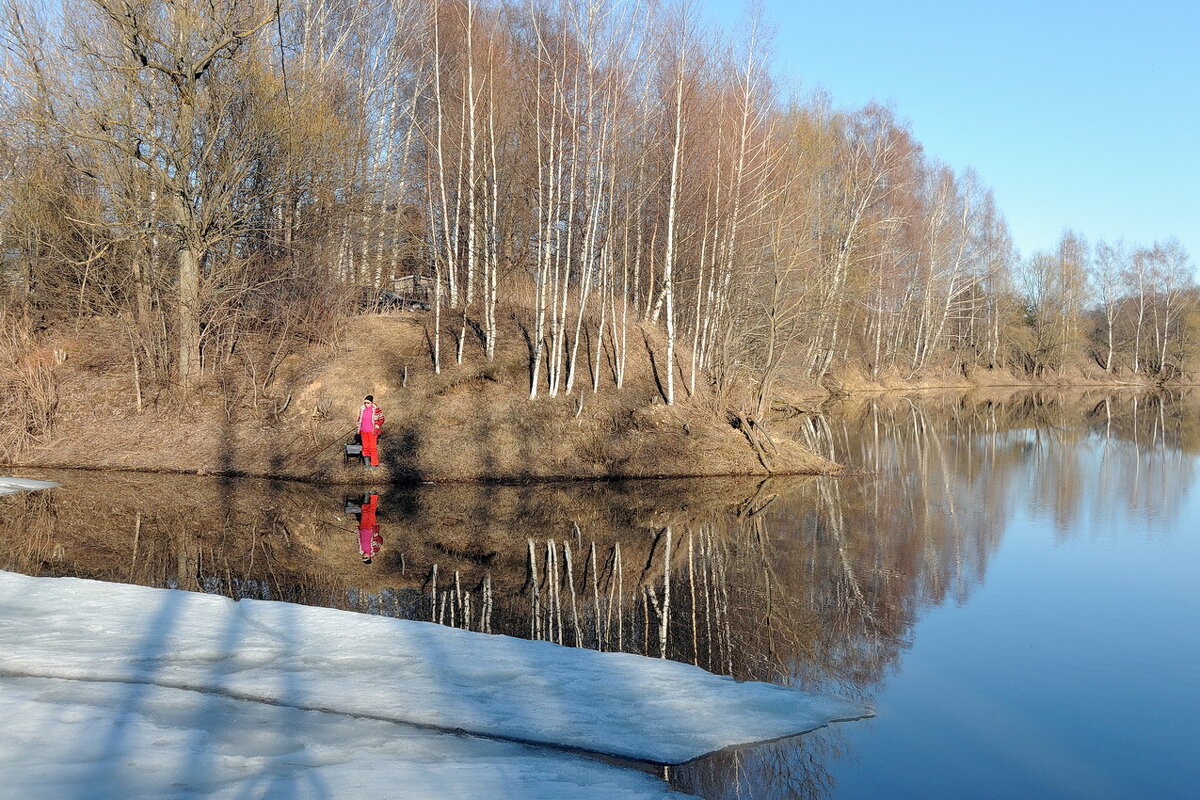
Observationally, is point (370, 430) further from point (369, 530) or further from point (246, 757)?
point (246, 757)

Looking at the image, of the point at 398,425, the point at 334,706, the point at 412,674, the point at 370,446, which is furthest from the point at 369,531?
the point at 334,706

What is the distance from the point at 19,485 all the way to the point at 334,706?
1413cm

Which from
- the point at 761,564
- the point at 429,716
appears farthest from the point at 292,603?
the point at 761,564

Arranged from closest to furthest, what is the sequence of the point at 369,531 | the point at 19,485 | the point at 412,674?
1. the point at 412,674
2. the point at 369,531
3. the point at 19,485

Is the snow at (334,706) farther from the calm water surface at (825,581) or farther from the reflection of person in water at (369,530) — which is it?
the reflection of person in water at (369,530)

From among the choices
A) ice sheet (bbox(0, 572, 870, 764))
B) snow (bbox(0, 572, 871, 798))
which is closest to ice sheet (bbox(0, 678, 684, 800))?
snow (bbox(0, 572, 871, 798))

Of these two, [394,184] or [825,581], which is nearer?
[825,581]

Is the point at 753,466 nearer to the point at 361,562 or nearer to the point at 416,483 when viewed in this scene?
the point at 416,483

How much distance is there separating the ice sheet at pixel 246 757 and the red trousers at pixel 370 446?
A: 12.2 meters

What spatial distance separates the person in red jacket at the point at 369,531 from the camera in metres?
12.4

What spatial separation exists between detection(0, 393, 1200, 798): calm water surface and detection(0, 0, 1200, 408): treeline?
5.95m

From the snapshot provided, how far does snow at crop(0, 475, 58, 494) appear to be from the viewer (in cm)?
1681

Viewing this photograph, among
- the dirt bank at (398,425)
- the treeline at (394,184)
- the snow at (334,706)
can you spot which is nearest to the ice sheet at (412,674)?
the snow at (334,706)

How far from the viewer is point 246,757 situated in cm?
547
